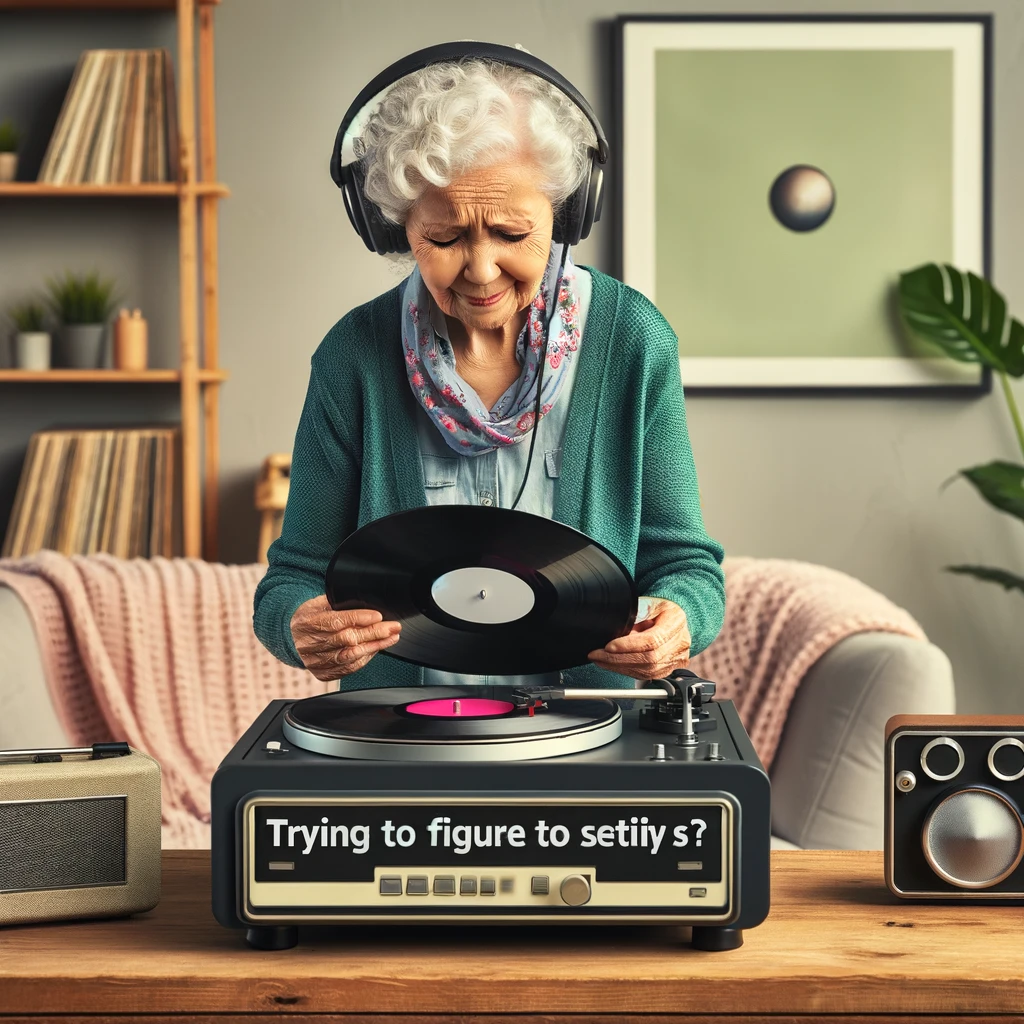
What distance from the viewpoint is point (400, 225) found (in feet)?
3.36

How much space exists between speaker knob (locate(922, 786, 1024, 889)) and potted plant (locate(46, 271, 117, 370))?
2.43 meters

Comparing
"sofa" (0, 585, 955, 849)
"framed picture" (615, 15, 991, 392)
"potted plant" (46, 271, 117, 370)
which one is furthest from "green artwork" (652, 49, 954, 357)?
"potted plant" (46, 271, 117, 370)

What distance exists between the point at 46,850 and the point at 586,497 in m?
0.51

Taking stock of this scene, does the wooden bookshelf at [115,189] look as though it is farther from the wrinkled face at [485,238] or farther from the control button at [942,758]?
the control button at [942,758]

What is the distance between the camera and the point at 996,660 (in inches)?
120

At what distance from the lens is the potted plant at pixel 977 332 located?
8.93ft

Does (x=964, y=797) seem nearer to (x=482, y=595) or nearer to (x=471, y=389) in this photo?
(x=482, y=595)

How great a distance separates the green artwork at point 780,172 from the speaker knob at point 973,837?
220 cm

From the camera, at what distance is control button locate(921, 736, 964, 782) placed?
2.76 ft

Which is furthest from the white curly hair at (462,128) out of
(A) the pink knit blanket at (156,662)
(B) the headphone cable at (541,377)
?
(A) the pink knit blanket at (156,662)

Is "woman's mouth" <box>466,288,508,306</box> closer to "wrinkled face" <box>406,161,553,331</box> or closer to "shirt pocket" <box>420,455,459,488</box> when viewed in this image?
"wrinkled face" <box>406,161,553,331</box>

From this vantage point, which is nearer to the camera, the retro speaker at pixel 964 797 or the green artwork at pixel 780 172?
the retro speaker at pixel 964 797

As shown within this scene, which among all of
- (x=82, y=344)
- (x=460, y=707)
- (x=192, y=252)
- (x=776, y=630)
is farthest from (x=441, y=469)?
(x=82, y=344)

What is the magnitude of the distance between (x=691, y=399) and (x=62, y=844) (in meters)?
2.36
